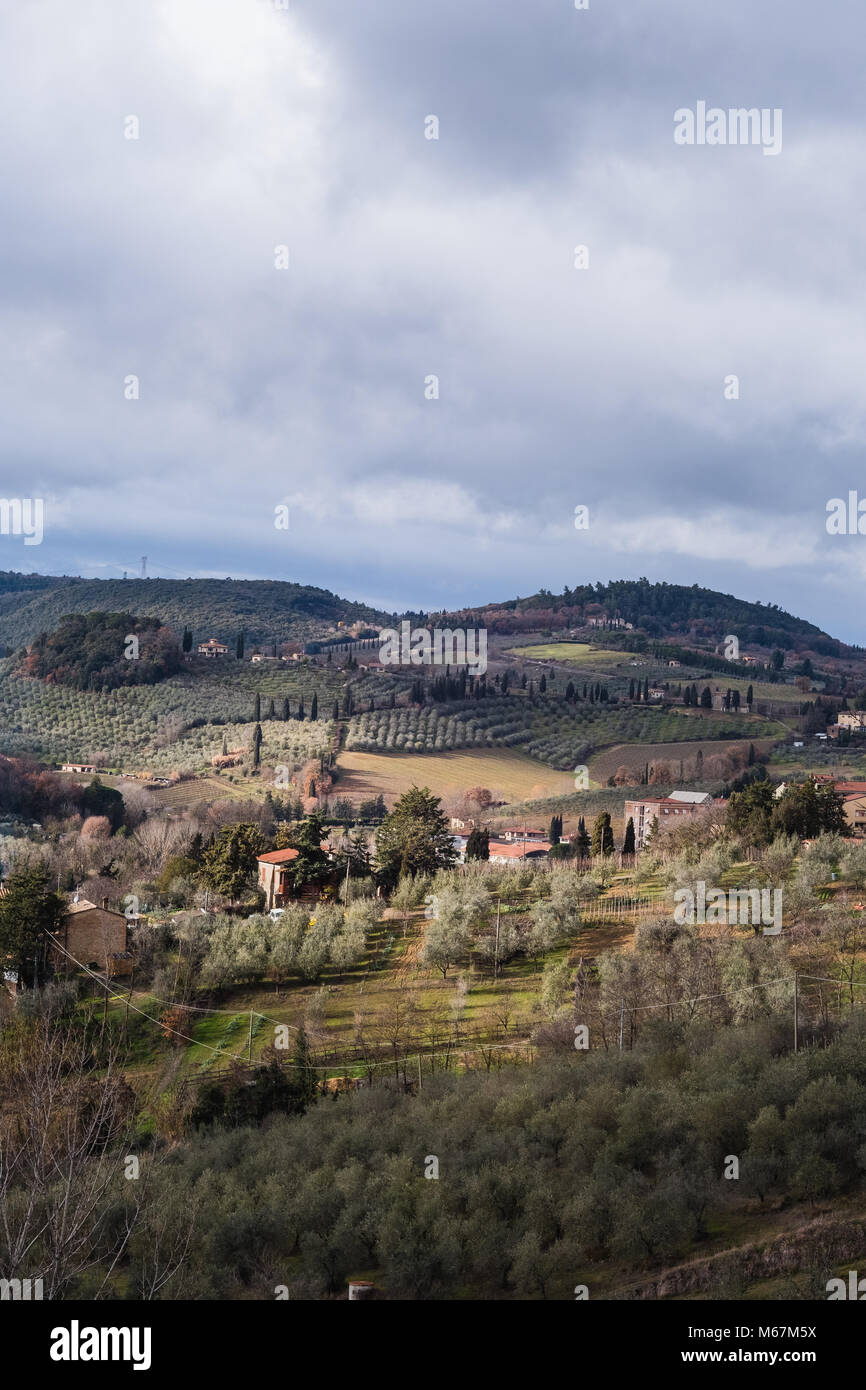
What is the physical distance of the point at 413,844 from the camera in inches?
1661

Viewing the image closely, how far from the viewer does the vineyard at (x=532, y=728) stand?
3132 inches

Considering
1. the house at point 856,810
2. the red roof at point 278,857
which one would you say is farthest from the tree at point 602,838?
the red roof at point 278,857

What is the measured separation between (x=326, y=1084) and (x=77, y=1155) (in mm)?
6393

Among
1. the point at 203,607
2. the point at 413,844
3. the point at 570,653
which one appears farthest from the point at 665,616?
the point at 413,844

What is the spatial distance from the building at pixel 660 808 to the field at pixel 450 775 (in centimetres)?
1054

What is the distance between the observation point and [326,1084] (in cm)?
2339

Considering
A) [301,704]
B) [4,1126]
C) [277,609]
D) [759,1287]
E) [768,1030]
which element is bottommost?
[4,1126]

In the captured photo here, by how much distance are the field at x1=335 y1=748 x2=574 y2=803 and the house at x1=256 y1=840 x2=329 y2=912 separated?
24.6 metres

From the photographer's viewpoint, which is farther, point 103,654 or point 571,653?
point 571,653

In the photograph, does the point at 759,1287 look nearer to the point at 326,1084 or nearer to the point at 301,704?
the point at 326,1084

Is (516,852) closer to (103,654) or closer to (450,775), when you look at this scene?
(450,775)

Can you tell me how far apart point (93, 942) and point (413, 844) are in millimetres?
13147
